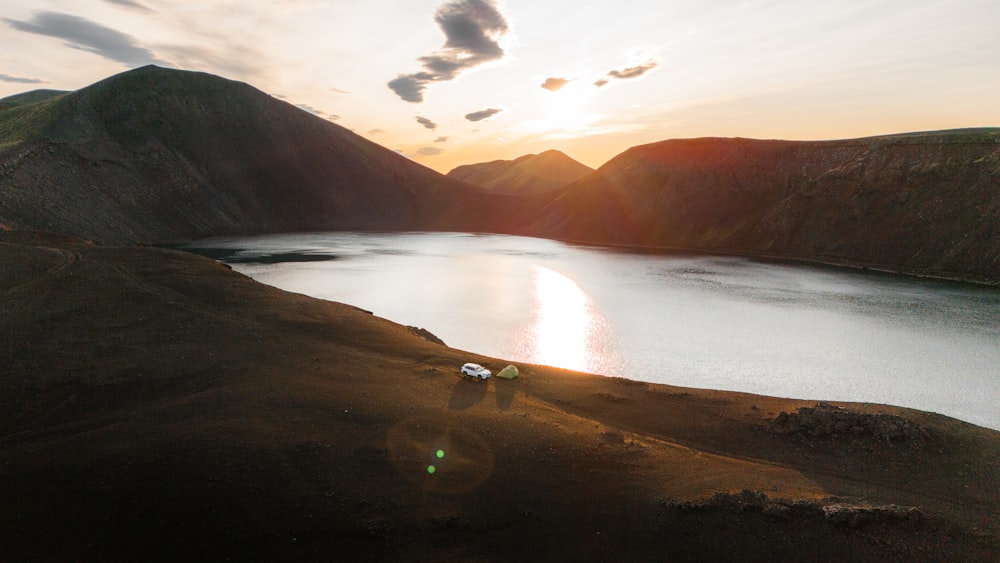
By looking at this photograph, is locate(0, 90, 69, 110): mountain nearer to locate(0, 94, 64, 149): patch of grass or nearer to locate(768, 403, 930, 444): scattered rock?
locate(0, 94, 64, 149): patch of grass

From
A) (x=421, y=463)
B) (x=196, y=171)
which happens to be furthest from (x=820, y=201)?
(x=196, y=171)

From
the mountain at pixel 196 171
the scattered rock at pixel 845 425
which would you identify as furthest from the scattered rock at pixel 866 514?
the mountain at pixel 196 171

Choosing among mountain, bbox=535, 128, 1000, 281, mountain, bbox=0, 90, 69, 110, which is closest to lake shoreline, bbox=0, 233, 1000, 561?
mountain, bbox=535, 128, 1000, 281

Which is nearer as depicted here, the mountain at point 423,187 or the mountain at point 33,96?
the mountain at point 423,187

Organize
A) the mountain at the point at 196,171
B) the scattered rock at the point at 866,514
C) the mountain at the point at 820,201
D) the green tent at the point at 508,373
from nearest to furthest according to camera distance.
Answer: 1. the scattered rock at the point at 866,514
2. the green tent at the point at 508,373
3. the mountain at the point at 820,201
4. the mountain at the point at 196,171

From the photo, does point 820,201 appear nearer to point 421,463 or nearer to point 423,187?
point 421,463

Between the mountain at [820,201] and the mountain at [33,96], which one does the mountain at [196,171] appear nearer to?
the mountain at [33,96]
